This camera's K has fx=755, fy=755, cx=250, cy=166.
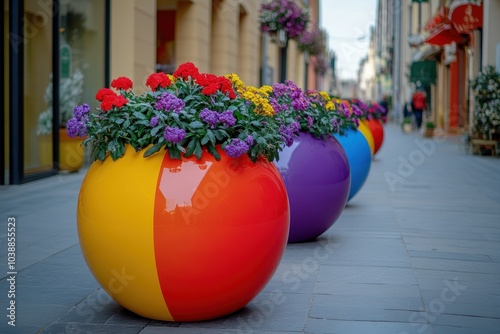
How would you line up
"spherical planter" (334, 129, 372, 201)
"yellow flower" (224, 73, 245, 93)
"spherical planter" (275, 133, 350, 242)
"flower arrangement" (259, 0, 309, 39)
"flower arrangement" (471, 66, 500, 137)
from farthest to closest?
"flower arrangement" (259, 0, 309, 39), "flower arrangement" (471, 66, 500, 137), "spherical planter" (334, 129, 372, 201), "spherical planter" (275, 133, 350, 242), "yellow flower" (224, 73, 245, 93)

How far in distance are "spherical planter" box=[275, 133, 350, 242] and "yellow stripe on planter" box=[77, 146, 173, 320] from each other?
2667mm

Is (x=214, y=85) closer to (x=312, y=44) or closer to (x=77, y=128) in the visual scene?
(x=77, y=128)

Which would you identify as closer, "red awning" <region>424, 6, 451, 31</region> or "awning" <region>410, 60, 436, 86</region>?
"red awning" <region>424, 6, 451, 31</region>

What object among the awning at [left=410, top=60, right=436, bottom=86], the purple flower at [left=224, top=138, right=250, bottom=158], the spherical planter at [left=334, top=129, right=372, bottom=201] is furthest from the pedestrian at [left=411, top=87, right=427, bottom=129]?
the purple flower at [left=224, top=138, right=250, bottom=158]

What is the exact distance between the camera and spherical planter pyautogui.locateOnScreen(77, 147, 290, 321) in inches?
173

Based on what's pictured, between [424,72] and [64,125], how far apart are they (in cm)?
2798

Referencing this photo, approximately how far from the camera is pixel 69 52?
14.5 metres

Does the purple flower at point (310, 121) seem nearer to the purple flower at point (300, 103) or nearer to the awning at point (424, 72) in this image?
the purple flower at point (300, 103)

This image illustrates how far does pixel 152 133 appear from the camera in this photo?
14.9 feet

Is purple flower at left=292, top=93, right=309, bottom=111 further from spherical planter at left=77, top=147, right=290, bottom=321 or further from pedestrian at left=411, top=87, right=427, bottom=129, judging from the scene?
pedestrian at left=411, top=87, right=427, bottom=129

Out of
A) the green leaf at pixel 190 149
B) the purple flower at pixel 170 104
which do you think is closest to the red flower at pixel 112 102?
the purple flower at pixel 170 104

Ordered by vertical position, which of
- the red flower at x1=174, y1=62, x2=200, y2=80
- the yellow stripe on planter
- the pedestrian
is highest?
the pedestrian

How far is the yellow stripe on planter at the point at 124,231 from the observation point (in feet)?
14.5

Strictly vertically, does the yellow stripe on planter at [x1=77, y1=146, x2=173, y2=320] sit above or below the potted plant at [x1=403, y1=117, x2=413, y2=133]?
below
